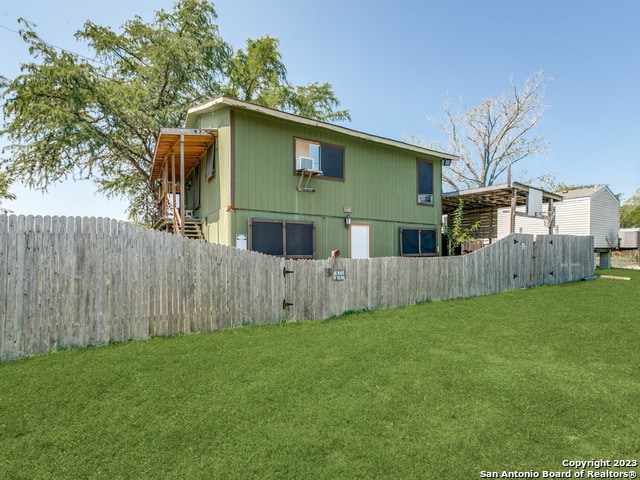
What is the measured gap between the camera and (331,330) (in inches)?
242

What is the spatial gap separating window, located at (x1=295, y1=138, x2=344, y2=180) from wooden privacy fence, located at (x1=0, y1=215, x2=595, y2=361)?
4.31 meters

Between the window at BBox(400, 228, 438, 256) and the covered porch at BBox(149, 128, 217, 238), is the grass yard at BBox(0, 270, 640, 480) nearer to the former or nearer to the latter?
the covered porch at BBox(149, 128, 217, 238)

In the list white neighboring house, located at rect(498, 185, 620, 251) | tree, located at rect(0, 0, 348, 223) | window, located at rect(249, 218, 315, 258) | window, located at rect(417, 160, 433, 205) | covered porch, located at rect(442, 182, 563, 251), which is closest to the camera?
window, located at rect(249, 218, 315, 258)

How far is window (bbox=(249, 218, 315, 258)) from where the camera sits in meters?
9.74

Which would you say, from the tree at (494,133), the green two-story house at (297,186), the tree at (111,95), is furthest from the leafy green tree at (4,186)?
the tree at (494,133)

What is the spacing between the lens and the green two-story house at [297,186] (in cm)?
962

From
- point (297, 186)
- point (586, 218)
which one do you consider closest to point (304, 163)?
point (297, 186)

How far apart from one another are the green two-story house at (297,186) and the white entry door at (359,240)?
0.12 feet

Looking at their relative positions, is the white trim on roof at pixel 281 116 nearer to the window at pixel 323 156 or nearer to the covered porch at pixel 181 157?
the window at pixel 323 156

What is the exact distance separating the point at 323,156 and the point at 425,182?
5.18m

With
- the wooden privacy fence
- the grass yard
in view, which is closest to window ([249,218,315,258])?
the wooden privacy fence

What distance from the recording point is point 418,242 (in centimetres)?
1368

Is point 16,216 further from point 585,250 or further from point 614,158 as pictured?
point 614,158

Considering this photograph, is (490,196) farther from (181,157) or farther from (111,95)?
(111,95)
